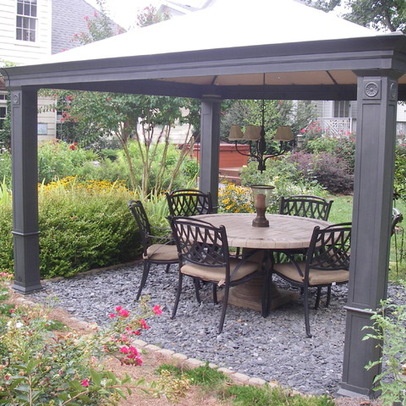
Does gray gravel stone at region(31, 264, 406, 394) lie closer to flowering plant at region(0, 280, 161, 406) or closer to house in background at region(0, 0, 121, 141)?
flowering plant at region(0, 280, 161, 406)

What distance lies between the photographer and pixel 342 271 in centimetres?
549

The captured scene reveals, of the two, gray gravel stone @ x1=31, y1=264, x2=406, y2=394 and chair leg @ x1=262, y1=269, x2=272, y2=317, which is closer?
gray gravel stone @ x1=31, y1=264, x2=406, y2=394

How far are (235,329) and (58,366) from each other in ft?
9.32

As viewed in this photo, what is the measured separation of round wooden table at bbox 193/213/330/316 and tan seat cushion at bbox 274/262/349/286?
20 centimetres

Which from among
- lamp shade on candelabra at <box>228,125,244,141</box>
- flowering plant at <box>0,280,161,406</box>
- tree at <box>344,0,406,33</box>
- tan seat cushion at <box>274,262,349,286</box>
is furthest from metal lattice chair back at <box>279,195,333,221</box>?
tree at <box>344,0,406,33</box>

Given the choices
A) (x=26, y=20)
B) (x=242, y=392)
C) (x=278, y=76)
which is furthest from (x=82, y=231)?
(x=26, y=20)

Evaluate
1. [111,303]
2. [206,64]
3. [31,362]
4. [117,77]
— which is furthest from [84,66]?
[31,362]

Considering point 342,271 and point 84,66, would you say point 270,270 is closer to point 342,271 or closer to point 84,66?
point 342,271

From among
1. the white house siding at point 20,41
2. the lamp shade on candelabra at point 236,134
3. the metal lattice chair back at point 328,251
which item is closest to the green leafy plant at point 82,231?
the lamp shade on candelabra at point 236,134

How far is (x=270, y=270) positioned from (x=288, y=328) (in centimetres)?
63

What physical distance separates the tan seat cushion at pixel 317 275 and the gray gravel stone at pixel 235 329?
17.0 inches

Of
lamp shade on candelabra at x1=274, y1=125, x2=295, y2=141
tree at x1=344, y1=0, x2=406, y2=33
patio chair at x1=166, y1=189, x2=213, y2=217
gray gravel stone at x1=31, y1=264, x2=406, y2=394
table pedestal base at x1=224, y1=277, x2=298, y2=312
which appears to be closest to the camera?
gray gravel stone at x1=31, y1=264, x2=406, y2=394

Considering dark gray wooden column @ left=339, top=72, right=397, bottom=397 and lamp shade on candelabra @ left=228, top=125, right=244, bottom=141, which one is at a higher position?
lamp shade on candelabra @ left=228, top=125, right=244, bottom=141

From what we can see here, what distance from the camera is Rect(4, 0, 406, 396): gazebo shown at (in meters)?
3.70
